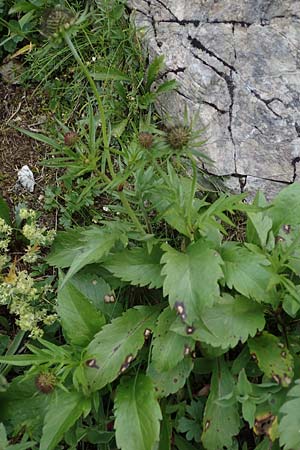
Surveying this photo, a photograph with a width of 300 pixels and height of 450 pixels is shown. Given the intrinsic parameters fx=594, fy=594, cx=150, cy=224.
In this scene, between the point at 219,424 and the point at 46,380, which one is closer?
the point at 46,380

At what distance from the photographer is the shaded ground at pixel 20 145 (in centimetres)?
326

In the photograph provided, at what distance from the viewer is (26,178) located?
3254 millimetres

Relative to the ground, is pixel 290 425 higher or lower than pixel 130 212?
lower

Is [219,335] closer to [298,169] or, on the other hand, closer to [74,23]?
[298,169]

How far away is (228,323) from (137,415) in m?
0.54

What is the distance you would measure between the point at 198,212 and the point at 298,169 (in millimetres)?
561

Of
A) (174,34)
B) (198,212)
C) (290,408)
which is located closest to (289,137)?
(198,212)

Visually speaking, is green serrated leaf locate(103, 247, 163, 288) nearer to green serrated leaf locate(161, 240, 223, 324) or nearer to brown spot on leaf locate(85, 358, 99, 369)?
green serrated leaf locate(161, 240, 223, 324)

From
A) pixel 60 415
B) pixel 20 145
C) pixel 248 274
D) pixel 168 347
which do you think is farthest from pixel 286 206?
pixel 20 145

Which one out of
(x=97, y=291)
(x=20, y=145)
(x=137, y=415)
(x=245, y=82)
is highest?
(x=245, y=82)

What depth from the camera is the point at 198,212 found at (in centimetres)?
282

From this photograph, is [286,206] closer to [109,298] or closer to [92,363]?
[109,298]

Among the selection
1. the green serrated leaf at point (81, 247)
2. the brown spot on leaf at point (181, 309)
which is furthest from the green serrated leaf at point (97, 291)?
the brown spot on leaf at point (181, 309)

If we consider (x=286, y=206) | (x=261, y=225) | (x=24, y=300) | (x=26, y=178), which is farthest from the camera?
(x=26, y=178)
